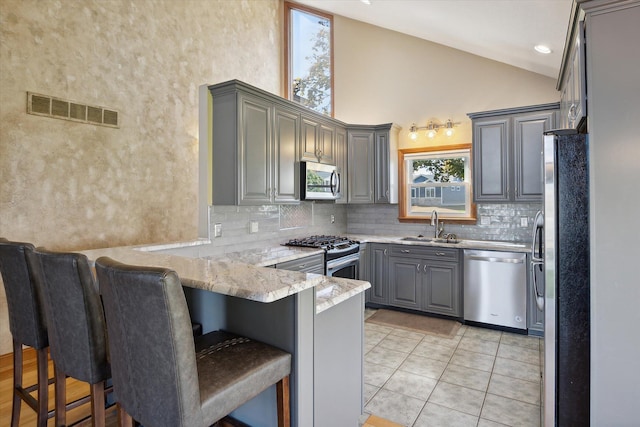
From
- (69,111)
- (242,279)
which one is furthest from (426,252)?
(69,111)

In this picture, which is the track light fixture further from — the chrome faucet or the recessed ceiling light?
the recessed ceiling light

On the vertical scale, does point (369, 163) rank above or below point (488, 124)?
below


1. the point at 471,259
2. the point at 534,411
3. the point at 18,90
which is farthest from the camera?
the point at 471,259

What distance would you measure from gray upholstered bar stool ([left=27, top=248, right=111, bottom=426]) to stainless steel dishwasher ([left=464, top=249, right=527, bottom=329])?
3557mm

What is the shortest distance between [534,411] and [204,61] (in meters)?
5.08

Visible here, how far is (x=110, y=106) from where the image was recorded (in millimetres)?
3682

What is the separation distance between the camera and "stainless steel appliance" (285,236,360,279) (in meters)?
A: 3.88

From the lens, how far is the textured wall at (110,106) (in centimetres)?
304

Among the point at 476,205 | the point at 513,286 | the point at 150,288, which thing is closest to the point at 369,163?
the point at 476,205

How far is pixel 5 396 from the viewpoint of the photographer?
7.99 ft

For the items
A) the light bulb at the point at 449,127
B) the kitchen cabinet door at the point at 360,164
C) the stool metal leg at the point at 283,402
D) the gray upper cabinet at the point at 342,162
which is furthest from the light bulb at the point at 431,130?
the stool metal leg at the point at 283,402

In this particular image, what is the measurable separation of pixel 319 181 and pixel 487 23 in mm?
2277

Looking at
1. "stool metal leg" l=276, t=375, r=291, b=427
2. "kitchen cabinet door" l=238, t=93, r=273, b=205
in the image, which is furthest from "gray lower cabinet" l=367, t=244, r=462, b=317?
"stool metal leg" l=276, t=375, r=291, b=427

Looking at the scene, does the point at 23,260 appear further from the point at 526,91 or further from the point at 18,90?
the point at 526,91
